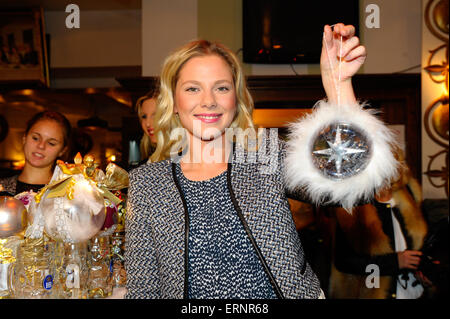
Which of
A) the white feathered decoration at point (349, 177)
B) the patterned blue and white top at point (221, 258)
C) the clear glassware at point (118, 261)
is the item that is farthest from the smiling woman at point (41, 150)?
the white feathered decoration at point (349, 177)

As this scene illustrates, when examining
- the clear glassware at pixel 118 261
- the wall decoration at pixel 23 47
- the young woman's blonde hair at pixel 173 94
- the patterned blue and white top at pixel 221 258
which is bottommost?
the clear glassware at pixel 118 261

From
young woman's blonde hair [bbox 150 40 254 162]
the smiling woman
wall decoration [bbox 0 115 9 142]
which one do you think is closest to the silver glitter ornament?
young woman's blonde hair [bbox 150 40 254 162]

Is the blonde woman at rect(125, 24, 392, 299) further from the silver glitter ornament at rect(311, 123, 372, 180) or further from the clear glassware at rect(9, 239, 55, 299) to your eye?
the clear glassware at rect(9, 239, 55, 299)

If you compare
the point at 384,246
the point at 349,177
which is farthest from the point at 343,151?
the point at 384,246

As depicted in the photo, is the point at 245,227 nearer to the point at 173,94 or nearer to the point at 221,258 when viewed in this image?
the point at 221,258

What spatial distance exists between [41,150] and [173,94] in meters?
0.93

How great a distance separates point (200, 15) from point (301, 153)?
2.55m

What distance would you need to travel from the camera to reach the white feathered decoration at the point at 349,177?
72 centimetres

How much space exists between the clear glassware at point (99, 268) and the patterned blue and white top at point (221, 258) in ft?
1.00

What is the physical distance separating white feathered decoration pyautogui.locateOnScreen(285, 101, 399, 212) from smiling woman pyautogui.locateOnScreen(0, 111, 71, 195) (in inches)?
52.5

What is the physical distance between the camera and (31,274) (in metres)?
1.00

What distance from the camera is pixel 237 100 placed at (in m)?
1.15

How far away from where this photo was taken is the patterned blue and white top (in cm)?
90

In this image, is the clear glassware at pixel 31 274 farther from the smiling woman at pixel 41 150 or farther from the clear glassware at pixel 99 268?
the smiling woman at pixel 41 150
